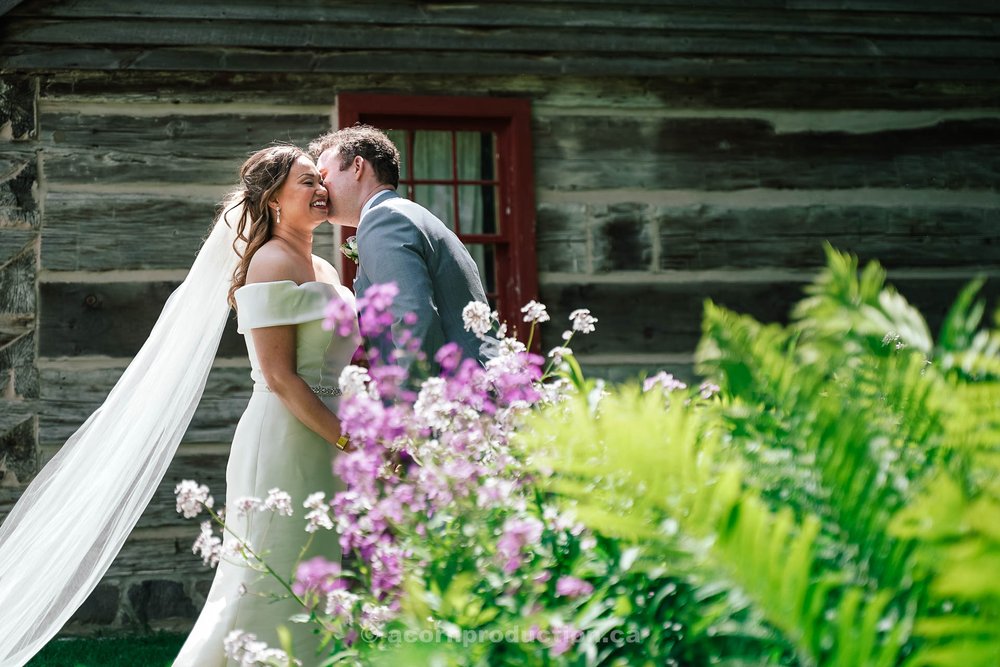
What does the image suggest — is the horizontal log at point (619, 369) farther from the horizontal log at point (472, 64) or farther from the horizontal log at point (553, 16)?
the horizontal log at point (553, 16)

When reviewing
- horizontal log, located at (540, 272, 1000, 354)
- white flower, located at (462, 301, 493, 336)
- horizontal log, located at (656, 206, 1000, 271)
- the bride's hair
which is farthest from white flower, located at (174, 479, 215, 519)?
horizontal log, located at (656, 206, 1000, 271)

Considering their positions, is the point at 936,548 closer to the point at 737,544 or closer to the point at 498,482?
the point at 737,544

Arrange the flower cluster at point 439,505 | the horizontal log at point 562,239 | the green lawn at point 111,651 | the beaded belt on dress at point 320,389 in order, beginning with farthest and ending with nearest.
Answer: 1. the horizontal log at point 562,239
2. the green lawn at point 111,651
3. the beaded belt on dress at point 320,389
4. the flower cluster at point 439,505

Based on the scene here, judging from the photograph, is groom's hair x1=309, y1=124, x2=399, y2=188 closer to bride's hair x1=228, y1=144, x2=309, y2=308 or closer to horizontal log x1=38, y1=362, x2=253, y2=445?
bride's hair x1=228, y1=144, x2=309, y2=308

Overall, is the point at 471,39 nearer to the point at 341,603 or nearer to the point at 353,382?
the point at 353,382

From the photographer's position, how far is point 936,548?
1106mm

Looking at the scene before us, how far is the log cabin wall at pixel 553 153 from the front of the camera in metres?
5.59

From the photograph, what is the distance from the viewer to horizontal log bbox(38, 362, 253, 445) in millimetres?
5547

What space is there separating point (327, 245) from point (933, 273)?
3.85 metres

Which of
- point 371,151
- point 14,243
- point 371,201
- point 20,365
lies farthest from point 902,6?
point 20,365

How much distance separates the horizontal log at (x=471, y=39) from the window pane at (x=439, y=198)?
32.8 inches

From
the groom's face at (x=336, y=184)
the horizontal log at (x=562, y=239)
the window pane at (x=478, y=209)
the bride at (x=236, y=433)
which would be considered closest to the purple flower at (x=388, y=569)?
the bride at (x=236, y=433)

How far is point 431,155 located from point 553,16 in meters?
1.12

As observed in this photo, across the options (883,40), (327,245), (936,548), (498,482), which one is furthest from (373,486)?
(883,40)
